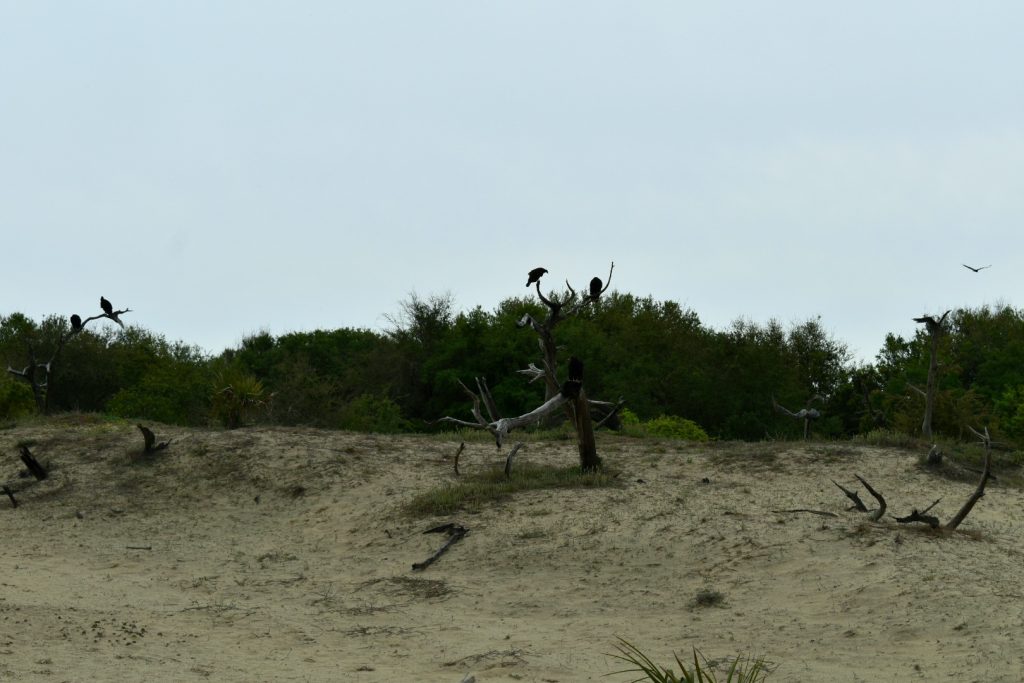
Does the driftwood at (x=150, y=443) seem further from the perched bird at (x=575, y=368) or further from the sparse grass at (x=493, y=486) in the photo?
the perched bird at (x=575, y=368)

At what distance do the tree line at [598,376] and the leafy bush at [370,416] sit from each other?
0.07 metres

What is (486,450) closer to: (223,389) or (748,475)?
(748,475)

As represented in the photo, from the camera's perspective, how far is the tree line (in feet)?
100

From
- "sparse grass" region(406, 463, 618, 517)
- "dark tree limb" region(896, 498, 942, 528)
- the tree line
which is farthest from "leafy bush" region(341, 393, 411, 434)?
"dark tree limb" region(896, 498, 942, 528)

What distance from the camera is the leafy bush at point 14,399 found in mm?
26859

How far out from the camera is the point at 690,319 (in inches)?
A: 2037

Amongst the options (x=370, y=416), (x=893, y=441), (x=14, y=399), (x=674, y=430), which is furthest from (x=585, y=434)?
(x=14, y=399)

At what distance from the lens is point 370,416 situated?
31453 millimetres

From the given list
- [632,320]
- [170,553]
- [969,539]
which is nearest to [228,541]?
[170,553]

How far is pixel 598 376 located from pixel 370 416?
864 centimetres

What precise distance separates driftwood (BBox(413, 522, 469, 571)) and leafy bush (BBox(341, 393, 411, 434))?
1473cm

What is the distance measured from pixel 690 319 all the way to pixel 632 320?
526 centimetres

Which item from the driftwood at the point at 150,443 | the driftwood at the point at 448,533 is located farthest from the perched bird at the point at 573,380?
the driftwood at the point at 150,443

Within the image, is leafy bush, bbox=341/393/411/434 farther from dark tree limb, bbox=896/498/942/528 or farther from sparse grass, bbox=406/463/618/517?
dark tree limb, bbox=896/498/942/528
